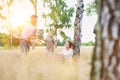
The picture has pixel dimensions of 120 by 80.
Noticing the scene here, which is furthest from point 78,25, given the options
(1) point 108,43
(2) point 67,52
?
(1) point 108,43

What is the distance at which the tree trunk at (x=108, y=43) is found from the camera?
4125 millimetres

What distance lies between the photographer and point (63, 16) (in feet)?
133

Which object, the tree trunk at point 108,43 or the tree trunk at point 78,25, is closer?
the tree trunk at point 108,43

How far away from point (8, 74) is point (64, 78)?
1308 millimetres

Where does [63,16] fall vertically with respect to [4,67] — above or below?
above

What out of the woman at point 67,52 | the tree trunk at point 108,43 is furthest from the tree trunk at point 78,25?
the tree trunk at point 108,43

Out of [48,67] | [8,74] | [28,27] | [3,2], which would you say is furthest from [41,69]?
[3,2]

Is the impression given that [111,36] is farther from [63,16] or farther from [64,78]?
[63,16]

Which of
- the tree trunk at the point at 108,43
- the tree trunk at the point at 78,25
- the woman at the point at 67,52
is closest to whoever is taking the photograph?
the tree trunk at the point at 108,43

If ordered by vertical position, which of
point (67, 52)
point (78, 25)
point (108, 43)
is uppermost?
point (78, 25)

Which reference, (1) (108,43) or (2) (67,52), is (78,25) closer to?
(2) (67,52)

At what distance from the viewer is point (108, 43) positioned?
13.7 feet

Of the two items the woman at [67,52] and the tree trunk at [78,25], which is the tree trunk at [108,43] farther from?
the tree trunk at [78,25]

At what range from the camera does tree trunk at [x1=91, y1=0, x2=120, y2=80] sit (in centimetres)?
412
